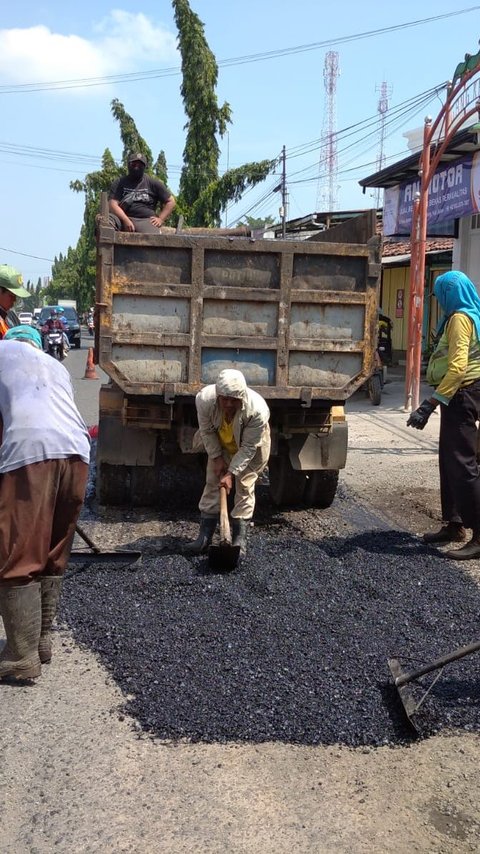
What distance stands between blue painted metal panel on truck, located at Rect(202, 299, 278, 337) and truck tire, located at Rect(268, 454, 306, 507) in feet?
4.13

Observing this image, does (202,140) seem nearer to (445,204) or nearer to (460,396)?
(445,204)

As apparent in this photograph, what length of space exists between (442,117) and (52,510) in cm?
920

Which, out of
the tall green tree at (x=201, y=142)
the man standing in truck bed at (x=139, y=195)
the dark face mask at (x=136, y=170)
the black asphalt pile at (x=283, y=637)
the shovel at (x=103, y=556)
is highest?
the tall green tree at (x=201, y=142)

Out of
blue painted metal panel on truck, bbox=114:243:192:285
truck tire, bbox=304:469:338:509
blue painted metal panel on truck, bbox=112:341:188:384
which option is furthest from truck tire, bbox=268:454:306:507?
blue painted metal panel on truck, bbox=114:243:192:285

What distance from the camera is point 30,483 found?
157 inches

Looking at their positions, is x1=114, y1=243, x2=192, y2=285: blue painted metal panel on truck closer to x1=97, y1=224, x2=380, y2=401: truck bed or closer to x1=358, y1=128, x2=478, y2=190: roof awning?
x1=97, y1=224, x2=380, y2=401: truck bed

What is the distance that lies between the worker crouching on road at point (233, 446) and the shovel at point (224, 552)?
0.56ft

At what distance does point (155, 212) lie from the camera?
8836 mm

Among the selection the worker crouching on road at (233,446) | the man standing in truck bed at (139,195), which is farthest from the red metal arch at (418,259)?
the worker crouching on road at (233,446)

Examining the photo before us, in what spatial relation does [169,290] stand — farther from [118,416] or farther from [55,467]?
[55,467]

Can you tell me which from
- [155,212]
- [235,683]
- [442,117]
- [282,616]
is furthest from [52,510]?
[442,117]

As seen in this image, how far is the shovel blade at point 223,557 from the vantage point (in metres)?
5.49

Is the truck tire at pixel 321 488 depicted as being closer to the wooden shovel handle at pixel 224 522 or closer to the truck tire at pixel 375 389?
the wooden shovel handle at pixel 224 522

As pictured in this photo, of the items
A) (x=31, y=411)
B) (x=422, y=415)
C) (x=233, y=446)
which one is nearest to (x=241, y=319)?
(x=233, y=446)
